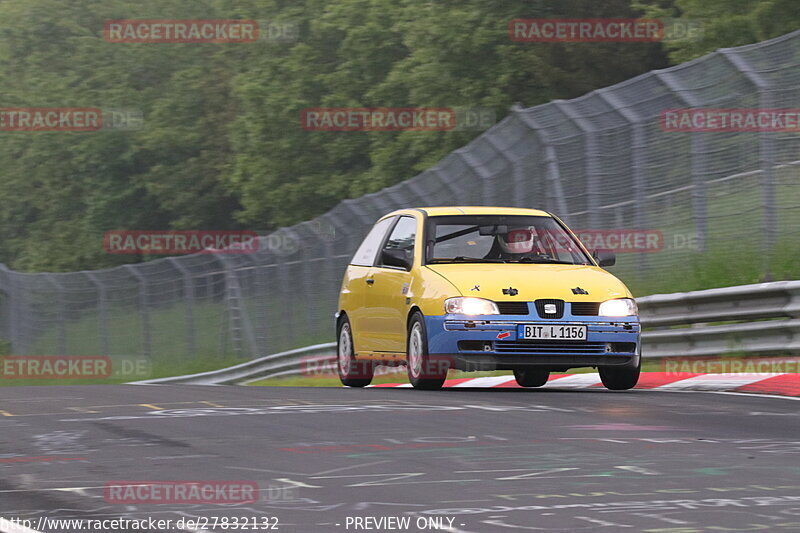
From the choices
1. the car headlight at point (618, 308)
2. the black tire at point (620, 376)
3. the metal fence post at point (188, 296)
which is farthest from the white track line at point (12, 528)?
the metal fence post at point (188, 296)

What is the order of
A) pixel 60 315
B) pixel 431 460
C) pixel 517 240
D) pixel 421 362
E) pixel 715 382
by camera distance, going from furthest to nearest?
pixel 60 315
pixel 517 240
pixel 715 382
pixel 421 362
pixel 431 460

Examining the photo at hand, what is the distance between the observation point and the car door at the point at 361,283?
49.3 feet

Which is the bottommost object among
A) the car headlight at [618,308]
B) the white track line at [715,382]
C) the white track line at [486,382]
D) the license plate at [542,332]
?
the white track line at [486,382]

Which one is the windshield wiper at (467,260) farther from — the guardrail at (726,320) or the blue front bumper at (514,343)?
the guardrail at (726,320)

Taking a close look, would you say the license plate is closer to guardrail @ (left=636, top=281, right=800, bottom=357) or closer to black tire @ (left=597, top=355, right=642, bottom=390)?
black tire @ (left=597, top=355, right=642, bottom=390)

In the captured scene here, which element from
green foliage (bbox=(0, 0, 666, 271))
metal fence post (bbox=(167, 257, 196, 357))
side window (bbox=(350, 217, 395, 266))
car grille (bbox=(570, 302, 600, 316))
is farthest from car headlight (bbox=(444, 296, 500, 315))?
green foliage (bbox=(0, 0, 666, 271))

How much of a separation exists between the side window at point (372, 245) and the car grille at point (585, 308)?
8.88 ft

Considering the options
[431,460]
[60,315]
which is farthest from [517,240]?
[60,315]

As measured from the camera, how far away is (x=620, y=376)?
44.5 ft

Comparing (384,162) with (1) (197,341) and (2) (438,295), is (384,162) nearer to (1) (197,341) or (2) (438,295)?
(1) (197,341)

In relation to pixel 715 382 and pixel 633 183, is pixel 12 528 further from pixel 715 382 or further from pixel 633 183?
pixel 633 183

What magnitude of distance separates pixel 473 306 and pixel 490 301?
143 millimetres

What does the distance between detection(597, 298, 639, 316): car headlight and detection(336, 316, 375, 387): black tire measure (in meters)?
3.13

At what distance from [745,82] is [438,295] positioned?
14.7 ft
